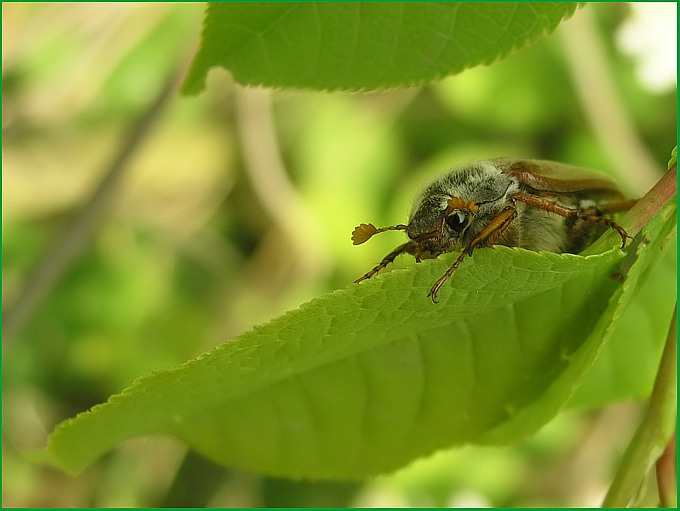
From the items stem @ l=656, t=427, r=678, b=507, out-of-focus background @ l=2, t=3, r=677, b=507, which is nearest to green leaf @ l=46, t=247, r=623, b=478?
stem @ l=656, t=427, r=678, b=507

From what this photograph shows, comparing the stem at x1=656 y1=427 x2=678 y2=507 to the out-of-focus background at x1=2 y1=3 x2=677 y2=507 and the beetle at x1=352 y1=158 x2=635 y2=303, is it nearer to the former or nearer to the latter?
the beetle at x1=352 y1=158 x2=635 y2=303

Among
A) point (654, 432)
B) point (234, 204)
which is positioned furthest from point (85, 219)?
point (654, 432)

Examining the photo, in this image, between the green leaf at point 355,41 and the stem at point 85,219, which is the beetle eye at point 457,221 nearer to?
the green leaf at point 355,41

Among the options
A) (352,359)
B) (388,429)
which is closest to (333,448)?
(388,429)

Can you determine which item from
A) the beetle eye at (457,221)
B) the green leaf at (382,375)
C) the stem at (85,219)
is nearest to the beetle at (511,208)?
the beetle eye at (457,221)

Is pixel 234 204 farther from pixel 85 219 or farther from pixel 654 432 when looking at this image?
pixel 654 432
